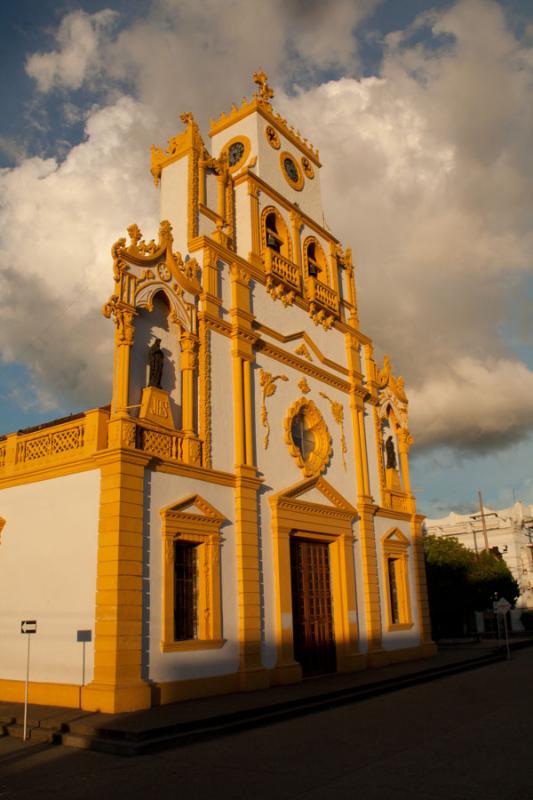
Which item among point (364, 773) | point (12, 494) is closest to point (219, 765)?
point (364, 773)

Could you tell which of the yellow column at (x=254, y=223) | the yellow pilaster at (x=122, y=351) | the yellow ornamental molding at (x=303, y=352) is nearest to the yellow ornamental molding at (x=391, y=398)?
the yellow ornamental molding at (x=303, y=352)

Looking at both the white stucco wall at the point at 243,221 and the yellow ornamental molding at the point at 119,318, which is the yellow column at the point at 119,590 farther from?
the white stucco wall at the point at 243,221

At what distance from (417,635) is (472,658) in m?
1.94

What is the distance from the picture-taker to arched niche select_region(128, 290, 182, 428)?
50.2 feet

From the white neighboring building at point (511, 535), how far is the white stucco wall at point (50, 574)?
47.8 m

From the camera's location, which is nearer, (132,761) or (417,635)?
(132,761)

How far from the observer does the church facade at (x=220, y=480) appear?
13.7m

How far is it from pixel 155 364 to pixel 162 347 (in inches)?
37.1

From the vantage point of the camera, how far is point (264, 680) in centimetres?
1598

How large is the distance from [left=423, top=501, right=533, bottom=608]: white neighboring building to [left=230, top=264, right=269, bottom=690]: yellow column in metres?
43.8

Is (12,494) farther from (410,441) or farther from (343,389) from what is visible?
(410,441)

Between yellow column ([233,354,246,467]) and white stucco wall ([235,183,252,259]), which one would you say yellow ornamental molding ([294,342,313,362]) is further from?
yellow column ([233,354,246,467])

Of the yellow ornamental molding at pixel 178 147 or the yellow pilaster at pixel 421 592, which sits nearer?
the yellow ornamental molding at pixel 178 147

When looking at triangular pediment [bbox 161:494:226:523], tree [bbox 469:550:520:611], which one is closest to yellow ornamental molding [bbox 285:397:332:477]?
triangular pediment [bbox 161:494:226:523]
